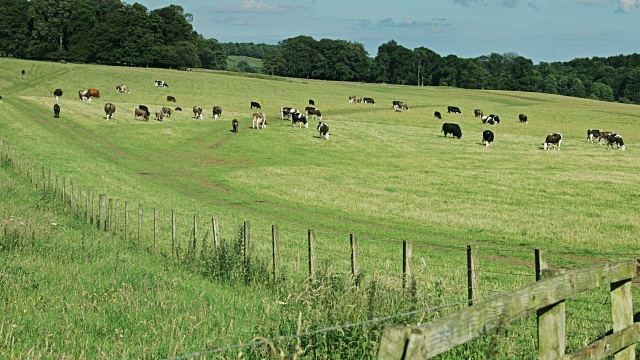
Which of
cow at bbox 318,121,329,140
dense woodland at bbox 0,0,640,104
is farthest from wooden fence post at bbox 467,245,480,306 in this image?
dense woodland at bbox 0,0,640,104

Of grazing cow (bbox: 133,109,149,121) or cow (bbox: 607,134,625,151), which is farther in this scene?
grazing cow (bbox: 133,109,149,121)

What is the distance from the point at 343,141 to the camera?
196 ft

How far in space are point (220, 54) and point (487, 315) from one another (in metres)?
200

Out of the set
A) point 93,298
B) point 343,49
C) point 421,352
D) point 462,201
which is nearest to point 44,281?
point 93,298

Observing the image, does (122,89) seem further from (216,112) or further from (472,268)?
(472,268)

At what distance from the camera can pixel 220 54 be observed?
199250 millimetres

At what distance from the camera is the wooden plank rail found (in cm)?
404

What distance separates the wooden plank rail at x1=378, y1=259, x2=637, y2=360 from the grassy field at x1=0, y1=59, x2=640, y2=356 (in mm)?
2654

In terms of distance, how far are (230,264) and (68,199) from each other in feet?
42.7

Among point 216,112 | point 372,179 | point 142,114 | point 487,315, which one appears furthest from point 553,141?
point 487,315

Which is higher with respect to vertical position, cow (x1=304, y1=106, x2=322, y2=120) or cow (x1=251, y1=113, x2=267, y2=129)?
cow (x1=304, y1=106, x2=322, y2=120)

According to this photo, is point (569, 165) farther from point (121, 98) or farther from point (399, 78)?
point (399, 78)

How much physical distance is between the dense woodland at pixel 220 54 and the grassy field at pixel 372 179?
49283 millimetres

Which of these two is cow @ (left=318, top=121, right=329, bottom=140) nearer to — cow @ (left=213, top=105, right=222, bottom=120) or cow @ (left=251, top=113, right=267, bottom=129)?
cow @ (left=251, top=113, right=267, bottom=129)
